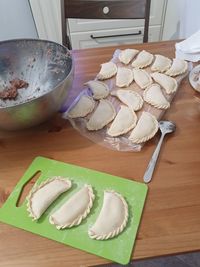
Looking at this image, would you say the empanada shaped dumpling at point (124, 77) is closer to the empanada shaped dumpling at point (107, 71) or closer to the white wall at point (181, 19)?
the empanada shaped dumpling at point (107, 71)

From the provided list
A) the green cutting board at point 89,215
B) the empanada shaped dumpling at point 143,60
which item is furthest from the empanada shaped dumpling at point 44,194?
the empanada shaped dumpling at point 143,60

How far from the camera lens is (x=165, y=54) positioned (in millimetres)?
831

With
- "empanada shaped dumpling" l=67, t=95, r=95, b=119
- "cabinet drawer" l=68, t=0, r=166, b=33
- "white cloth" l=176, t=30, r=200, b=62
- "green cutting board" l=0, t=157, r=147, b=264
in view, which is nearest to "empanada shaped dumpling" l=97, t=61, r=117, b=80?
"empanada shaped dumpling" l=67, t=95, r=95, b=119

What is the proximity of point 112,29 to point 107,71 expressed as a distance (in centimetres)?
100

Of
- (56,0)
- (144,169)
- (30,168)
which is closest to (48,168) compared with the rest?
(30,168)

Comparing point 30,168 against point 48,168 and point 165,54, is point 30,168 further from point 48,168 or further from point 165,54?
point 165,54

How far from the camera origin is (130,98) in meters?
0.64

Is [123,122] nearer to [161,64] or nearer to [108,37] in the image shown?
[161,64]

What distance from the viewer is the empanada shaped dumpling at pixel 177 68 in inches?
28.1

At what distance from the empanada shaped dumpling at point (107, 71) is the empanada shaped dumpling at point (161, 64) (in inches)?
4.7

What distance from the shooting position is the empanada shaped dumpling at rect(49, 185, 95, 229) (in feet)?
1.33

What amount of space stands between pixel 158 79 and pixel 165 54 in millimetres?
193

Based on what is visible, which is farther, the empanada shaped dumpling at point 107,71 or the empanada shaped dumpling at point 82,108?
the empanada shaped dumpling at point 107,71

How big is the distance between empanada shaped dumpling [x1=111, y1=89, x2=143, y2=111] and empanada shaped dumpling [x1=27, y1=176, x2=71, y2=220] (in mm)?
265
